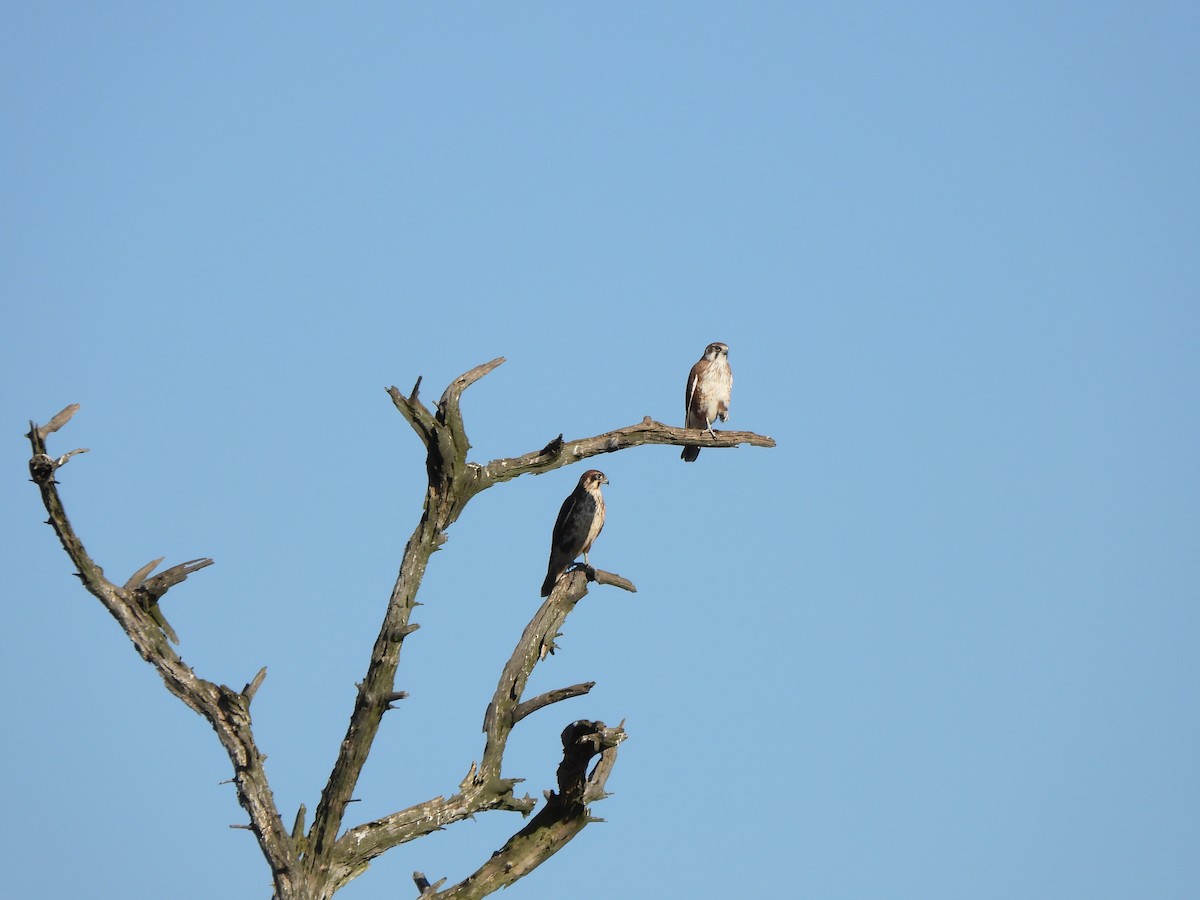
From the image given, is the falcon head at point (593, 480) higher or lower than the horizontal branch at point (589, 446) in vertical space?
higher

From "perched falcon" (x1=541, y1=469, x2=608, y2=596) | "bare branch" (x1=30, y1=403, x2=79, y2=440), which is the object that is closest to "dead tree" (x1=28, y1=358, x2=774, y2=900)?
"bare branch" (x1=30, y1=403, x2=79, y2=440)

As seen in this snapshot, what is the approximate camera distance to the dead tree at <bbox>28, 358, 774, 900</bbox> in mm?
8766

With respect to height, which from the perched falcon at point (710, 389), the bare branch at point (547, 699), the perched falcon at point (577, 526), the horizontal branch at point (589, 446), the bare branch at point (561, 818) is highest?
the perched falcon at point (710, 389)

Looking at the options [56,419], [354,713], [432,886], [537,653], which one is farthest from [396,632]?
[56,419]

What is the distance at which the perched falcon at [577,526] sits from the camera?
13.7 m

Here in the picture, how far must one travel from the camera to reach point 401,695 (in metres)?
9.05

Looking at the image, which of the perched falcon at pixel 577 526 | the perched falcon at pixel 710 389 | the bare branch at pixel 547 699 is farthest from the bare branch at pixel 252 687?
the perched falcon at pixel 710 389

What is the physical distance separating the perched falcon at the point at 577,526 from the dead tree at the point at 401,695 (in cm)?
317

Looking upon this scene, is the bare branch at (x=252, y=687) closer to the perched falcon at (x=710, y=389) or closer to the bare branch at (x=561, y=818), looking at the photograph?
the bare branch at (x=561, y=818)

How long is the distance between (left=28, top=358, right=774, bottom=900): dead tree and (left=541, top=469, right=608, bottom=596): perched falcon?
3.17 meters

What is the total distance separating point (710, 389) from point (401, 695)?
8114mm

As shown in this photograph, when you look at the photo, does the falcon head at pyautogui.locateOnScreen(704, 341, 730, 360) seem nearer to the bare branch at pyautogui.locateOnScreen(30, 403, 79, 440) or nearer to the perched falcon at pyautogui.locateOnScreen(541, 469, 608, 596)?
the perched falcon at pyautogui.locateOnScreen(541, 469, 608, 596)

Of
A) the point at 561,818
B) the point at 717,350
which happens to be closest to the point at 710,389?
the point at 717,350

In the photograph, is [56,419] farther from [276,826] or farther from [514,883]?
[514,883]
